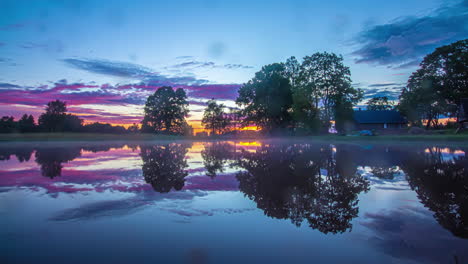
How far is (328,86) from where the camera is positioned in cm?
5400

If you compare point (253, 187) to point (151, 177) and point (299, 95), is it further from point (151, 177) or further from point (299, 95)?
point (299, 95)

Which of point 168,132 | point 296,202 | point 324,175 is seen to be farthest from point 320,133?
point 296,202

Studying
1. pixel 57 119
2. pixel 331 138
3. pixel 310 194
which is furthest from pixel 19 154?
pixel 57 119

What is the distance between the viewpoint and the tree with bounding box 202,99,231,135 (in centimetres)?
9219

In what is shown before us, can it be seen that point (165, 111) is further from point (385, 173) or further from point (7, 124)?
point (385, 173)

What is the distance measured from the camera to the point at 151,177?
980cm

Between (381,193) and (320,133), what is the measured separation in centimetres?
5229

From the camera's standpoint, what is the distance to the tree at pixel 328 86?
53500 mm

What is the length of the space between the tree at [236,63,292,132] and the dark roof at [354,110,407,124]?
2729 cm

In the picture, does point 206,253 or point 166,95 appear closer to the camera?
point 206,253

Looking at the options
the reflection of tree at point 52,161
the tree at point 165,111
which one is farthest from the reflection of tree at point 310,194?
the tree at point 165,111

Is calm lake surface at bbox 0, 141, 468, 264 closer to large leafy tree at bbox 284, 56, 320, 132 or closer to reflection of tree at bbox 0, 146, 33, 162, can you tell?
reflection of tree at bbox 0, 146, 33, 162

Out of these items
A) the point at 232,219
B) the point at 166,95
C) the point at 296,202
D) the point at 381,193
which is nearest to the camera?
the point at 232,219

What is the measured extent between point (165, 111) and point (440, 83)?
63.4m
